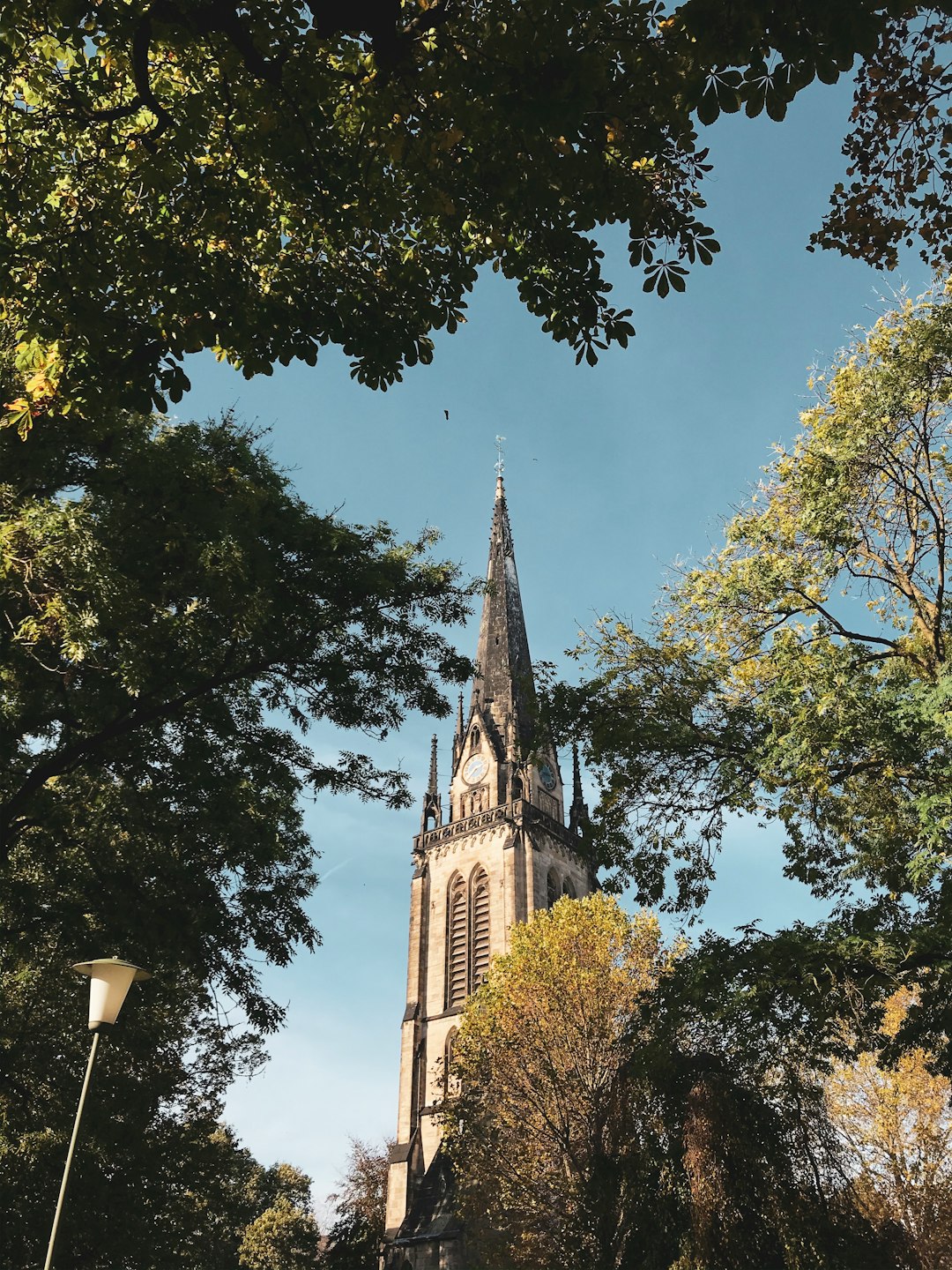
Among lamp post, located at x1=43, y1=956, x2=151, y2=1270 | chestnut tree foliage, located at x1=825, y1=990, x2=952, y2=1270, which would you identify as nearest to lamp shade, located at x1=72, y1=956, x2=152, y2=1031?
lamp post, located at x1=43, y1=956, x2=151, y2=1270

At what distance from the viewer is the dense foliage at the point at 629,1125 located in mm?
13398

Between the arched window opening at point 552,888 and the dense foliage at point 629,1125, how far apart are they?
1604cm

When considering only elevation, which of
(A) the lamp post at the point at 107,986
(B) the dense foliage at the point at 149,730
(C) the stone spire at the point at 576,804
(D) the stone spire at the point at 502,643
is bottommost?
(A) the lamp post at the point at 107,986

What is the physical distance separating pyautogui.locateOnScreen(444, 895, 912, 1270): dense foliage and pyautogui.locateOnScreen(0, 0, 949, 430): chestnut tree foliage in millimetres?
7569

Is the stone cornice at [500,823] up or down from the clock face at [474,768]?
down

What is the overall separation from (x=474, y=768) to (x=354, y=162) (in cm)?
4576

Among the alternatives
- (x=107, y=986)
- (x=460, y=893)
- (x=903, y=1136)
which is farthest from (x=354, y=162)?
(x=460, y=893)

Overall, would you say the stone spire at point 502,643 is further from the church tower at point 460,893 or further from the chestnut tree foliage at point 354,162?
the chestnut tree foliage at point 354,162

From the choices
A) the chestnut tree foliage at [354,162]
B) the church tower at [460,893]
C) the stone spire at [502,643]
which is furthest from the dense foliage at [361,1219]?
the chestnut tree foliage at [354,162]

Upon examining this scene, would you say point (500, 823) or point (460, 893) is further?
point (500, 823)

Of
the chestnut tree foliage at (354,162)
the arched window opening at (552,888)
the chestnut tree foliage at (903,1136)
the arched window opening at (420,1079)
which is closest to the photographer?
the chestnut tree foliage at (354,162)

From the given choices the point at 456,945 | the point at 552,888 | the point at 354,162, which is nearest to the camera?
the point at 354,162

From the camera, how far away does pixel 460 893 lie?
45125 mm

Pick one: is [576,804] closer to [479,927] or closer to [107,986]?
[479,927]
